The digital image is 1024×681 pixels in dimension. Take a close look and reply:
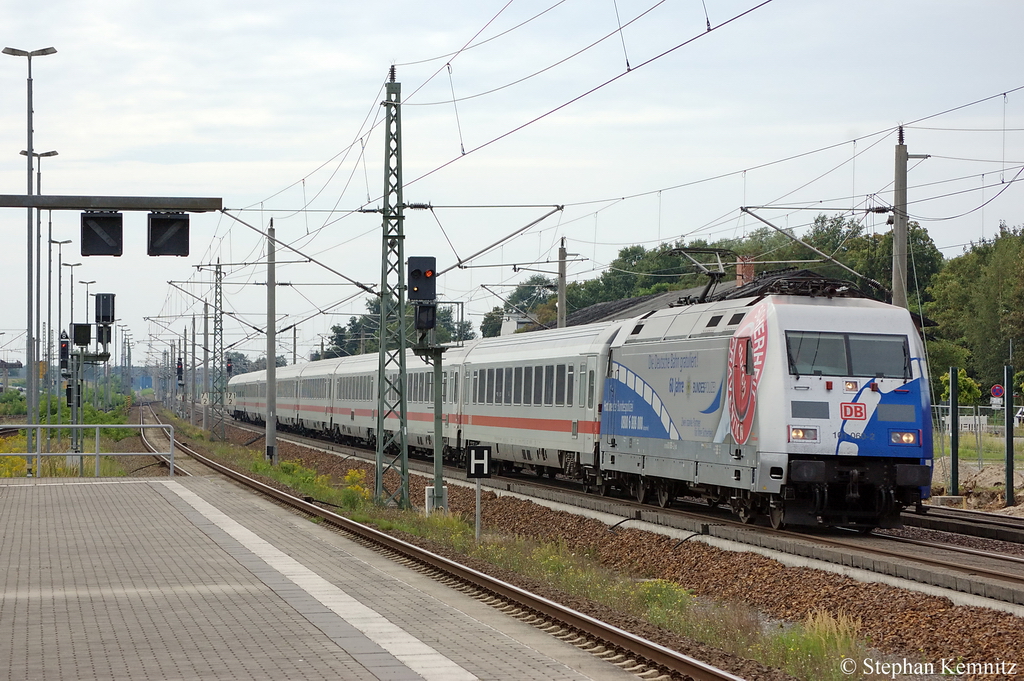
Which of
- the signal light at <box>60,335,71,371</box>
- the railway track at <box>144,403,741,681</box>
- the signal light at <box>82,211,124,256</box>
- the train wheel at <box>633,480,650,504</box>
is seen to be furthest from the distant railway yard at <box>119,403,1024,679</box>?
→ the signal light at <box>60,335,71,371</box>

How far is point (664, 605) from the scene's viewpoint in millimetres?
13844

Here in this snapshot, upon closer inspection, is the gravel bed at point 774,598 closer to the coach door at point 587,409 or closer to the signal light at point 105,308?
the coach door at point 587,409

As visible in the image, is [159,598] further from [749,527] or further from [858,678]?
[749,527]

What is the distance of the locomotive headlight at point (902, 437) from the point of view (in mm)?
17672

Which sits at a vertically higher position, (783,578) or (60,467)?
(783,578)

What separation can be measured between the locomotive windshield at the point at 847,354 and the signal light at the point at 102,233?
9.99m

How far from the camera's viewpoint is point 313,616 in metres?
11.4

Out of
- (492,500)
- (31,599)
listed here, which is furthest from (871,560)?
(492,500)

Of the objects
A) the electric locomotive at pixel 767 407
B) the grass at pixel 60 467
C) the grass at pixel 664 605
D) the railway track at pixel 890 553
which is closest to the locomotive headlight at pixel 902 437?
the electric locomotive at pixel 767 407

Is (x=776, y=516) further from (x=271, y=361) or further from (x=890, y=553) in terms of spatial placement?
(x=271, y=361)

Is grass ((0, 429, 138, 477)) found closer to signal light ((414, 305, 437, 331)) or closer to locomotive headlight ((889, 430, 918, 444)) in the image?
signal light ((414, 305, 437, 331))

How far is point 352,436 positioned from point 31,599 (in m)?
42.0

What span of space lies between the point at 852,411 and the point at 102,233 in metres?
11.3

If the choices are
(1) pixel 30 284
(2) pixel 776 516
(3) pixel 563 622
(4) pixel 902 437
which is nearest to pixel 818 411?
(4) pixel 902 437
